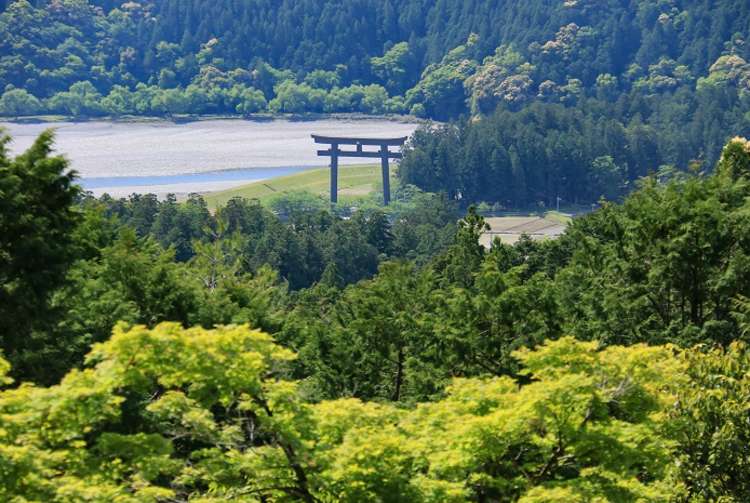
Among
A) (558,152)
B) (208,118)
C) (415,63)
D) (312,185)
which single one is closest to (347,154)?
(312,185)

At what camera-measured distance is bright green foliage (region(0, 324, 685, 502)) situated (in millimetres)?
11375

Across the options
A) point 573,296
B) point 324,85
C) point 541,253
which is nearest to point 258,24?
point 324,85

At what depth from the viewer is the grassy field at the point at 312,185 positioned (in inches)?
4038

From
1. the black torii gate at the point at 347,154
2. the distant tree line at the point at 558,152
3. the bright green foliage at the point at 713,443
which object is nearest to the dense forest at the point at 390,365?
the bright green foliage at the point at 713,443

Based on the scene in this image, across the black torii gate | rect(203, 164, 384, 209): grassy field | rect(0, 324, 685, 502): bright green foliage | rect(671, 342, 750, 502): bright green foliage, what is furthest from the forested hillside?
rect(0, 324, 685, 502): bright green foliage

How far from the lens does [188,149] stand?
5177 inches

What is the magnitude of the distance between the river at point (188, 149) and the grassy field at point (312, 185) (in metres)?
2.73

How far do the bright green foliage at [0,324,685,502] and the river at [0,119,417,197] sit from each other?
3495 inches

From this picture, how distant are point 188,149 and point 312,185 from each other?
25118mm

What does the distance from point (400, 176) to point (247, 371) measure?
106265 millimetres

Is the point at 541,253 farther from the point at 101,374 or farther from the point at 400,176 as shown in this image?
the point at 400,176

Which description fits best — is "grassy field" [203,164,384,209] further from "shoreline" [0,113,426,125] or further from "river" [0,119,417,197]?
"shoreline" [0,113,426,125]

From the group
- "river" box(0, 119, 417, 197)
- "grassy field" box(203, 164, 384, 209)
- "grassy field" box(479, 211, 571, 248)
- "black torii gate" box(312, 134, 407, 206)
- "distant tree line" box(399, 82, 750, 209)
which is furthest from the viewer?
"distant tree line" box(399, 82, 750, 209)

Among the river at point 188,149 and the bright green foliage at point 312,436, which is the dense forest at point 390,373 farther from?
the river at point 188,149
